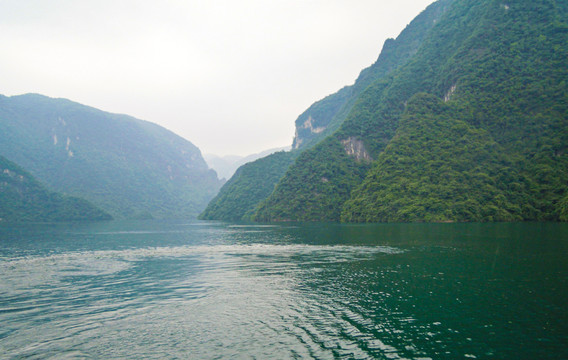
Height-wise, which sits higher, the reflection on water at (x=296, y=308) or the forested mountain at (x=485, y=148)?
the forested mountain at (x=485, y=148)

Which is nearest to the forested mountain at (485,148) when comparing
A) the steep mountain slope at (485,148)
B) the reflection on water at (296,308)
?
the steep mountain slope at (485,148)

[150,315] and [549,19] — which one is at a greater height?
[549,19]

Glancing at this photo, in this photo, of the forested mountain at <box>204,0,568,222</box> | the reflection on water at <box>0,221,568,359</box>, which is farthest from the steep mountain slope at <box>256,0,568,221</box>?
the reflection on water at <box>0,221,568,359</box>

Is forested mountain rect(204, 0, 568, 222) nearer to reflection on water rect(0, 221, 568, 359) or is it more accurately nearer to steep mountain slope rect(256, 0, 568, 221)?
steep mountain slope rect(256, 0, 568, 221)

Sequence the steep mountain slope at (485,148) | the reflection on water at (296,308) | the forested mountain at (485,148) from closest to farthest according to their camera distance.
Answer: the reflection on water at (296,308)
the forested mountain at (485,148)
the steep mountain slope at (485,148)

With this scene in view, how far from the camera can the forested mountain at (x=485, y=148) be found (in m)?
128

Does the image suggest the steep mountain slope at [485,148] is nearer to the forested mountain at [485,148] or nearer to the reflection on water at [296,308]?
the forested mountain at [485,148]

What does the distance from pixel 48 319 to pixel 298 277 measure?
21.2 metres

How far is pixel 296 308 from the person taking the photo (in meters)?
24.3

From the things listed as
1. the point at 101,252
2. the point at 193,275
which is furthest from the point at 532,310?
the point at 101,252

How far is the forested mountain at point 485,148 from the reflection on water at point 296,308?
9354 cm

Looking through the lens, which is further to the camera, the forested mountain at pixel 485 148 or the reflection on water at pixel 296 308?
the forested mountain at pixel 485 148

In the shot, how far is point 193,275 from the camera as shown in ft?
126

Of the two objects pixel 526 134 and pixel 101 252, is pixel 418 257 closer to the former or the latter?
pixel 101 252
